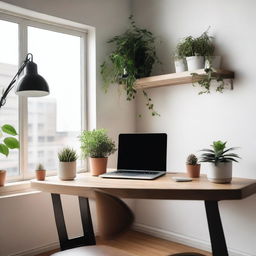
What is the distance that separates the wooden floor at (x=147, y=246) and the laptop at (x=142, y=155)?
73cm

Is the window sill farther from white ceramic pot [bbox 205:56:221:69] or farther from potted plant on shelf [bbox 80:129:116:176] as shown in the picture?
white ceramic pot [bbox 205:56:221:69]

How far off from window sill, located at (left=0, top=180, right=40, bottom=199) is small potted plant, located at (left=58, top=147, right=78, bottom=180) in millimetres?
528

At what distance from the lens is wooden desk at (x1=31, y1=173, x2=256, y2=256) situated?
6.23ft

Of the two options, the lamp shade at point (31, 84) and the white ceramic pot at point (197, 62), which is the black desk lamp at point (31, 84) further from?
the white ceramic pot at point (197, 62)

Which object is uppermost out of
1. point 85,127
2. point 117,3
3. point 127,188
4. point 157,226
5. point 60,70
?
point 117,3

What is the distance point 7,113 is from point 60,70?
0.66 m

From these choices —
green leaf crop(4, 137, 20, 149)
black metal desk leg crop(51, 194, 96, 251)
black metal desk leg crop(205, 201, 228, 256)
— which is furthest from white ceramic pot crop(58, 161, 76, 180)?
black metal desk leg crop(205, 201, 228, 256)

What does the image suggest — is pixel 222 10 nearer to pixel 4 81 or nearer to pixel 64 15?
pixel 64 15

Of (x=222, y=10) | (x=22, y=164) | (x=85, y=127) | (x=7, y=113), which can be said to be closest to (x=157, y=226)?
(x=85, y=127)

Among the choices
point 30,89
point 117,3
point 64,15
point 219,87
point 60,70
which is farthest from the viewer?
point 117,3

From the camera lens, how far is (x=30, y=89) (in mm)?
2229

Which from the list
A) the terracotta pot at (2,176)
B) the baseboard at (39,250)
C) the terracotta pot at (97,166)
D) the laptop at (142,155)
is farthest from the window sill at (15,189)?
the laptop at (142,155)

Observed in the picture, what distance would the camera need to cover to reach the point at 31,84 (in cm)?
224

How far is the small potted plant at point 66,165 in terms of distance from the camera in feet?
7.73
